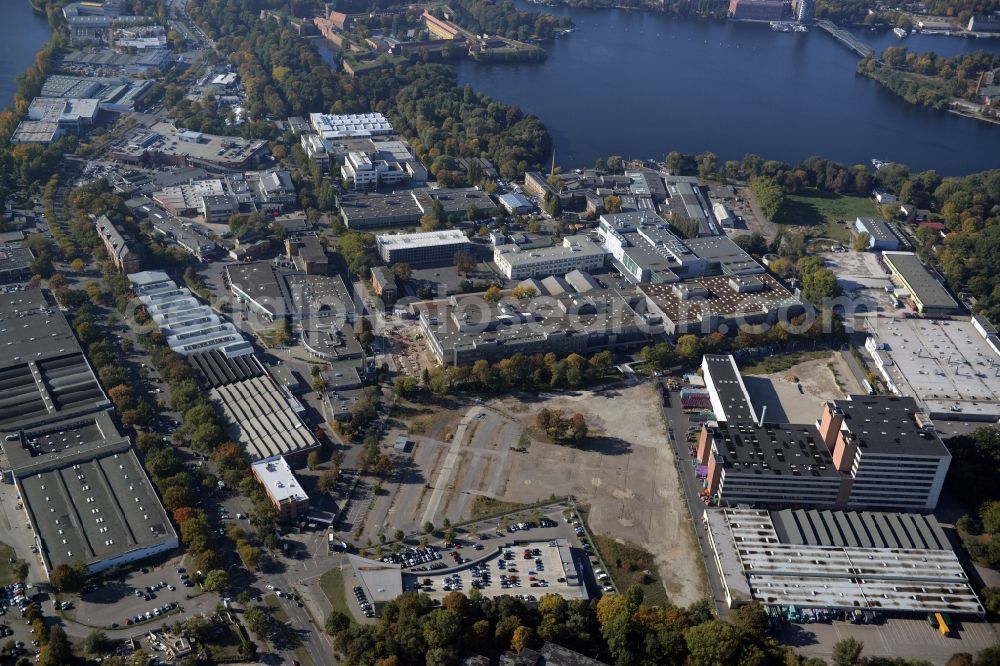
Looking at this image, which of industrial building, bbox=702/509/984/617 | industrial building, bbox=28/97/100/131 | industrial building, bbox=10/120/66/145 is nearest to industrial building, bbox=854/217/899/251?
industrial building, bbox=702/509/984/617

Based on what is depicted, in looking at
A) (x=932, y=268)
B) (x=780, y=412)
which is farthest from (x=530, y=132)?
(x=780, y=412)

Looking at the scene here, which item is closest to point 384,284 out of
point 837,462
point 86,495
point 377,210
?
point 377,210

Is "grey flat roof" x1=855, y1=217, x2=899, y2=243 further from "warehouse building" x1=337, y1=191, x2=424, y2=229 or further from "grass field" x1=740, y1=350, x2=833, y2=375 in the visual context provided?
"warehouse building" x1=337, y1=191, x2=424, y2=229

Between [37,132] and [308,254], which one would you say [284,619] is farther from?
[37,132]

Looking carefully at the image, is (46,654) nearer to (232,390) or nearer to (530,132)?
(232,390)

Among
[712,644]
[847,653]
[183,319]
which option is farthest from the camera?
[183,319]

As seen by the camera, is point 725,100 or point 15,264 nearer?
point 15,264

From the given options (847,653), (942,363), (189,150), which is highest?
(189,150)
